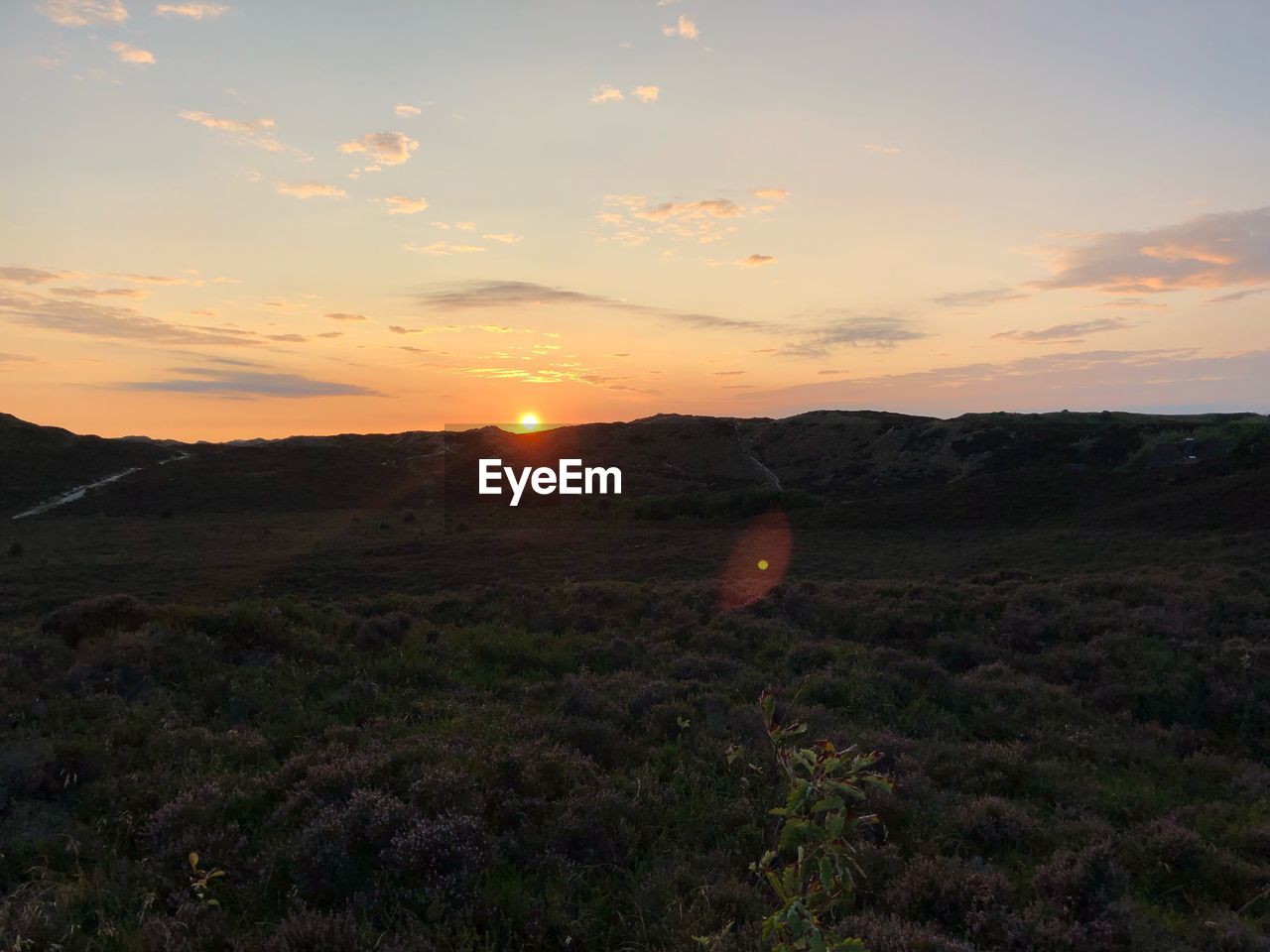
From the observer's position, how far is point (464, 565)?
28.1m

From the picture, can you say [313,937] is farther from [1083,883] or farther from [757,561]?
[757,561]

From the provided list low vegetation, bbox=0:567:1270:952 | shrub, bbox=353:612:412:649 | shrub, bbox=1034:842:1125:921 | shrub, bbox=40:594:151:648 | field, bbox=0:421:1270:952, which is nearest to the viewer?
low vegetation, bbox=0:567:1270:952

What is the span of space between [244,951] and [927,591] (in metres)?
15.0

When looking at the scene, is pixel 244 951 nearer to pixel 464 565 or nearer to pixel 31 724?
pixel 31 724

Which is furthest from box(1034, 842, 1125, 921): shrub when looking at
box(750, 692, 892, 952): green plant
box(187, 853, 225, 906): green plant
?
box(187, 853, 225, 906): green plant

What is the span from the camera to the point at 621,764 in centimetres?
767

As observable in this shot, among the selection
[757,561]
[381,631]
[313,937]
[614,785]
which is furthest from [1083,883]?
[757,561]

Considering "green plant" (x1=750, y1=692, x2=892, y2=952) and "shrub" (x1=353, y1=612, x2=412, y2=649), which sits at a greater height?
"green plant" (x1=750, y1=692, x2=892, y2=952)

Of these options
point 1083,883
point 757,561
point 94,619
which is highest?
point 94,619

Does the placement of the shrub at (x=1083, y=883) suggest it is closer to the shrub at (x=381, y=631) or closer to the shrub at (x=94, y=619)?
the shrub at (x=381, y=631)

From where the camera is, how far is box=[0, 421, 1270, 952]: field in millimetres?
5195

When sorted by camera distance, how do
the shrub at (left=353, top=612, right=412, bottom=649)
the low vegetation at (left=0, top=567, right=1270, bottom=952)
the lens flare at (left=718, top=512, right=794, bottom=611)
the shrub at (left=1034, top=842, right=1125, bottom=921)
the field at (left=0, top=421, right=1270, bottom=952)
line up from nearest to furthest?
the low vegetation at (left=0, top=567, right=1270, bottom=952)
the field at (left=0, top=421, right=1270, bottom=952)
the shrub at (left=1034, top=842, right=1125, bottom=921)
the shrub at (left=353, top=612, right=412, bottom=649)
the lens flare at (left=718, top=512, right=794, bottom=611)

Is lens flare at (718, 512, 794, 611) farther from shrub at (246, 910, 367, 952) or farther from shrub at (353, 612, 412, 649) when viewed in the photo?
shrub at (246, 910, 367, 952)

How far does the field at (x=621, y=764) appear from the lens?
5195 mm
